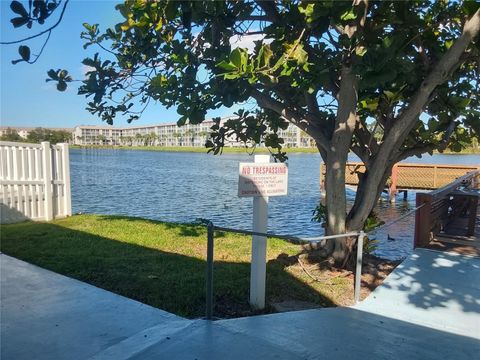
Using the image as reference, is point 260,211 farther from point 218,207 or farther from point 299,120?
point 218,207

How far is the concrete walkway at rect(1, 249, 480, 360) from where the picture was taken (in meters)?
3.42

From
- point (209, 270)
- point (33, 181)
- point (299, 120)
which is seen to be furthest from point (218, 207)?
point (209, 270)

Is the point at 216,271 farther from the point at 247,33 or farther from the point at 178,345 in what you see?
the point at 247,33

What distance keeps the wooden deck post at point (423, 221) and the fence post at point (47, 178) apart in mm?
7667

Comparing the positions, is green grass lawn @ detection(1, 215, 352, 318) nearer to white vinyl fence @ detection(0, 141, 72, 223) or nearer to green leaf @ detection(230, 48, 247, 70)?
white vinyl fence @ detection(0, 141, 72, 223)

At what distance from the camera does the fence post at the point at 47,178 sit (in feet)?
31.2

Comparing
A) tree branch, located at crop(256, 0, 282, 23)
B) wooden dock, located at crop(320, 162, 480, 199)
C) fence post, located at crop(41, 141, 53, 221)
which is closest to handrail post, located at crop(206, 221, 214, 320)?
tree branch, located at crop(256, 0, 282, 23)

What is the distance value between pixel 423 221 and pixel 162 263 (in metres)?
4.36

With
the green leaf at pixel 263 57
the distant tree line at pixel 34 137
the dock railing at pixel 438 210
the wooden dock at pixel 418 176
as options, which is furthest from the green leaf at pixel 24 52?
the wooden dock at pixel 418 176

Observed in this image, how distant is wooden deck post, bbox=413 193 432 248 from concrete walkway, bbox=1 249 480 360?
2.03 m

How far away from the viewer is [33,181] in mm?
9398

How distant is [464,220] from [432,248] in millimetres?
2870

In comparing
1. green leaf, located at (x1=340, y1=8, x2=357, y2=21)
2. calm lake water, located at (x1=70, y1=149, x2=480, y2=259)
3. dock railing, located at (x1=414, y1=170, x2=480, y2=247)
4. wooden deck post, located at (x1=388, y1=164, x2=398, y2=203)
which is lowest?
calm lake water, located at (x1=70, y1=149, x2=480, y2=259)

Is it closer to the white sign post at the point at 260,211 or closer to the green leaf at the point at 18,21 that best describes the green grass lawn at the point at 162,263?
the white sign post at the point at 260,211
